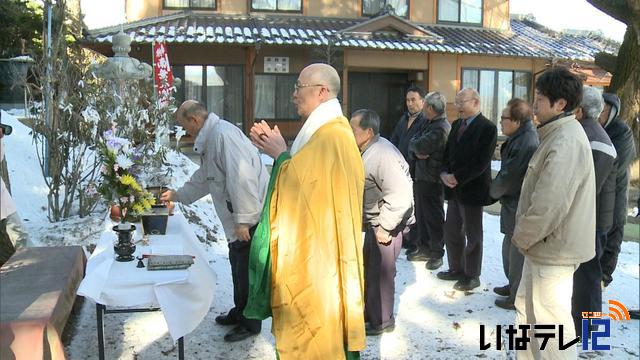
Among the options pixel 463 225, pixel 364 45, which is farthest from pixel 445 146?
pixel 364 45

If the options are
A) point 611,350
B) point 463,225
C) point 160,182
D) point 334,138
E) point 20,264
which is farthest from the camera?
point 160,182

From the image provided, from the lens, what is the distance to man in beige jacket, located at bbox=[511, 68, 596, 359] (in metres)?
3.07

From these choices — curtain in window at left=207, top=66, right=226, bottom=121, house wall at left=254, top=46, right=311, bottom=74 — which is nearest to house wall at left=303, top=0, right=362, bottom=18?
house wall at left=254, top=46, right=311, bottom=74

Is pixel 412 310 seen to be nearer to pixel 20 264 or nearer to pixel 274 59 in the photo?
pixel 20 264

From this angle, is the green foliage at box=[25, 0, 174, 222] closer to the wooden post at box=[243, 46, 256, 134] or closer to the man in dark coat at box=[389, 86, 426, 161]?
the man in dark coat at box=[389, 86, 426, 161]

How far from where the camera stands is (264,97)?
1527 cm

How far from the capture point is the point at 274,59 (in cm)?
1477

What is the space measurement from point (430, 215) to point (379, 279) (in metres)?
1.90

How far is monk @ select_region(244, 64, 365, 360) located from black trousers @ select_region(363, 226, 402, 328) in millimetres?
1599

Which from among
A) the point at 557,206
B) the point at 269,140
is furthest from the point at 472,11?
the point at 269,140

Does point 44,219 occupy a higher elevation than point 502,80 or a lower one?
lower

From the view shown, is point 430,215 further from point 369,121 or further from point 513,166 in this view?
point 369,121

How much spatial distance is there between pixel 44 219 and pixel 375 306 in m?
4.24

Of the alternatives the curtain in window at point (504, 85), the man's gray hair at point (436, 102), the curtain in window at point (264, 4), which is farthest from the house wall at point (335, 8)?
the man's gray hair at point (436, 102)
